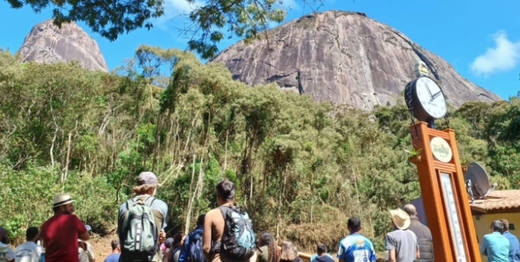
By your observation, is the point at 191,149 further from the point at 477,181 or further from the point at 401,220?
the point at 401,220

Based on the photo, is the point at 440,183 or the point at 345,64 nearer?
the point at 440,183

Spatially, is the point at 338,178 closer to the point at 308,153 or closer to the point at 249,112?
the point at 308,153

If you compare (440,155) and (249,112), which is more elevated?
(249,112)

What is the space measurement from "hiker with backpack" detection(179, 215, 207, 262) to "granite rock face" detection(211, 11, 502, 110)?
55.9 metres

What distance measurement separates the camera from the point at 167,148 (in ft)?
71.7

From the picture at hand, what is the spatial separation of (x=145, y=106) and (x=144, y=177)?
797 inches

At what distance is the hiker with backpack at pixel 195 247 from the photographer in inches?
151

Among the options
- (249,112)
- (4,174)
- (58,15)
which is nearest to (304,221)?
(249,112)

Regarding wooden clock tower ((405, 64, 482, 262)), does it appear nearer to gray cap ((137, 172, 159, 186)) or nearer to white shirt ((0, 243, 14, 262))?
gray cap ((137, 172, 159, 186))

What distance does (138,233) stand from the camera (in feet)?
9.57

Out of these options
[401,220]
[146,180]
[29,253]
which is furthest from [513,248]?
[29,253]

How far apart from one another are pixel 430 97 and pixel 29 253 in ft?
18.7

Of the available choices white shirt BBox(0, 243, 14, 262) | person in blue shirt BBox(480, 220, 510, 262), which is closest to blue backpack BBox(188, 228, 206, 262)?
white shirt BBox(0, 243, 14, 262)

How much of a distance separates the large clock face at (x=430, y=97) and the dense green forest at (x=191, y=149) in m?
12.6
